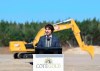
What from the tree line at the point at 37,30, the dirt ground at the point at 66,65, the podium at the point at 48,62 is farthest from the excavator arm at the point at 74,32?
the tree line at the point at 37,30

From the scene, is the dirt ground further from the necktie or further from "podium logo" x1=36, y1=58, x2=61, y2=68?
"podium logo" x1=36, y1=58, x2=61, y2=68

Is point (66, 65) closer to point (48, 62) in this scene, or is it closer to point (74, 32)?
point (74, 32)

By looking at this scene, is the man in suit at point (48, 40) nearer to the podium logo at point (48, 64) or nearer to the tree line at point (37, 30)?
the podium logo at point (48, 64)

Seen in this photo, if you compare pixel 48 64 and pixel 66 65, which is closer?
pixel 48 64

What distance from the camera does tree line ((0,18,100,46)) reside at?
7882 cm

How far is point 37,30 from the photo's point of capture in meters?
81.9

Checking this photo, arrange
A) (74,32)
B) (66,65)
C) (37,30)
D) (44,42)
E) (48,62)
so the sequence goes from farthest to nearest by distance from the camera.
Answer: (37,30) < (74,32) < (66,65) < (44,42) < (48,62)

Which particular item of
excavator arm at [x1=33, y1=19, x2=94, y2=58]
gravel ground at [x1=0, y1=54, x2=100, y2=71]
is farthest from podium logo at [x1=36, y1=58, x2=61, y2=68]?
excavator arm at [x1=33, y1=19, x2=94, y2=58]

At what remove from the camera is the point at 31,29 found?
81938 millimetres

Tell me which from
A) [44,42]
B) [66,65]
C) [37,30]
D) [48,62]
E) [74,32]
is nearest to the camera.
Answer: [48,62]

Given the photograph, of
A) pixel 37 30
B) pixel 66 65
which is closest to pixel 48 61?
pixel 66 65

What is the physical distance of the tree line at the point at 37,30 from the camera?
78.8 m

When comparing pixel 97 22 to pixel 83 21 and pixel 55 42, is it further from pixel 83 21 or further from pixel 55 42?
pixel 55 42

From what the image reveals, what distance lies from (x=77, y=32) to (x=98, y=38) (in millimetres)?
41529
